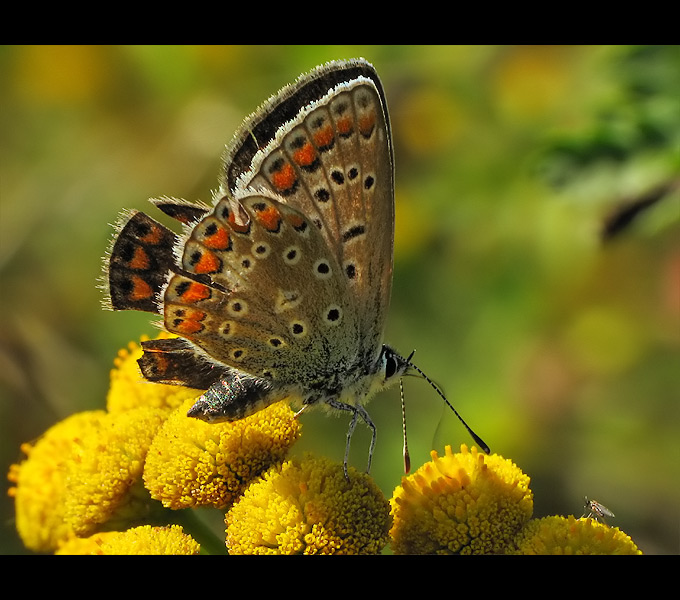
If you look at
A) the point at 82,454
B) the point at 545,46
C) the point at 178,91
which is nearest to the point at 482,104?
the point at 545,46

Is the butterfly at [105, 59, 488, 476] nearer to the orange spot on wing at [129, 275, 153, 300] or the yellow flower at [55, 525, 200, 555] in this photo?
the orange spot on wing at [129, 275, 153, 300]

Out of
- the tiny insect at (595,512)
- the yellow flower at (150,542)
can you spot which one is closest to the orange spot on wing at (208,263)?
the yellow flower at (150,542)

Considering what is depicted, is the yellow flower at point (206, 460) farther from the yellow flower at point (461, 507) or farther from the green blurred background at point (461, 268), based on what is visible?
the green blurred background at point (461, 268)

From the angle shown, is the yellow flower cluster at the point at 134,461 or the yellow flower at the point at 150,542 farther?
the yellow flower cluster at the point at 134,461

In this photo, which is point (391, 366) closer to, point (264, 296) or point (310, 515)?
point (264, 296)

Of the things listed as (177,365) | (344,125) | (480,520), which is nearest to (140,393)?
(177,365)

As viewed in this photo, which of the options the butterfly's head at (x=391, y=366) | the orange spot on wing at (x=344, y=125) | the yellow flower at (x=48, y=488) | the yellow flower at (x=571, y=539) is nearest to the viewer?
the yellow flower at (x=571, y=539)
